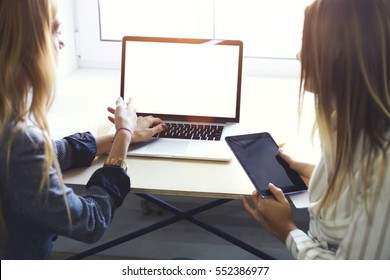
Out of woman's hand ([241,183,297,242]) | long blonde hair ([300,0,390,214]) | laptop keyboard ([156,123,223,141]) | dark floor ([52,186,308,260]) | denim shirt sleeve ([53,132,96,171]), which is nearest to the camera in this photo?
long blonde hair ([300,0,390,214])

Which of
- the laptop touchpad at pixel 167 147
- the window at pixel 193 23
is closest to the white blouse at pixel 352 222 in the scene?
the laptop touchpad at pixel 167 147

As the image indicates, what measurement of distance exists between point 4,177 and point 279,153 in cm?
69

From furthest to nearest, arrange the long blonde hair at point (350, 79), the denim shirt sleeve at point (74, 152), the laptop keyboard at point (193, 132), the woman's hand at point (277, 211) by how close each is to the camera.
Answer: the laptop keyboard at point (193, 132) < the denim shirt sleeve at point (74, 152) < the woman's hand at point (277, 211) < the long blonde hair at point (350, 79)

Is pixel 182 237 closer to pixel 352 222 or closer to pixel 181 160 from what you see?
pixel 181 160

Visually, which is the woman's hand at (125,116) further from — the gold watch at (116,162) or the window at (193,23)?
the window at (193,23)

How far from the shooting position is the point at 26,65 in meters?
0.97

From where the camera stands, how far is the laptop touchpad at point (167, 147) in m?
1.41

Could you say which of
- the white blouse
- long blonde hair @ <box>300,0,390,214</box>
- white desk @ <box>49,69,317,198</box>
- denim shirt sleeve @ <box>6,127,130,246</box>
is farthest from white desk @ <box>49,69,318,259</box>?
long blonde hair @ <box>300,0,390,214</box>

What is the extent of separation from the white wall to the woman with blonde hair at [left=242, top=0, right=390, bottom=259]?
1.23 m

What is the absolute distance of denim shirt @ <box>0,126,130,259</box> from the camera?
3.16 ft

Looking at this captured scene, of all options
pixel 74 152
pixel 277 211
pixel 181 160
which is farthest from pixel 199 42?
pixel 277 211

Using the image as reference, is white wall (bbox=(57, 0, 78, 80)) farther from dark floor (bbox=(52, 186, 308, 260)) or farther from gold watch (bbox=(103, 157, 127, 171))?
gold watch (bbox=(103, 157, 127, 171))

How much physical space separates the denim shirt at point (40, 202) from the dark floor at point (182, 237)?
2.67ft

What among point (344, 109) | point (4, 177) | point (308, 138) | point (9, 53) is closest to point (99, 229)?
point (4, 177)
